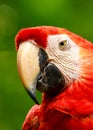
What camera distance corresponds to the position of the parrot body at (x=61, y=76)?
89.8 inches

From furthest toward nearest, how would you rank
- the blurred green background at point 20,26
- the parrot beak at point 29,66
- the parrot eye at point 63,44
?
the blurred green background at point 20,26, the parrot eye at point 63,44, the parrot beak at point 29,66

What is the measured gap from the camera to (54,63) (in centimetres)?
234

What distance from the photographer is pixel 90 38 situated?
12.3 feet

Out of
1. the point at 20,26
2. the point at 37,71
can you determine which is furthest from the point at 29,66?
the point at 20,26

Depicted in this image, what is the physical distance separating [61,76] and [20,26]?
164 cm

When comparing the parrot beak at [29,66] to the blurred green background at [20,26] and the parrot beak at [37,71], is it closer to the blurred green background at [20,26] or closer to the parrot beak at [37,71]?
the parrot beak at [37,71]

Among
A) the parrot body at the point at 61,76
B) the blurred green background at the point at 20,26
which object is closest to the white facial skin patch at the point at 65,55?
the parrot body at the point at 61,76

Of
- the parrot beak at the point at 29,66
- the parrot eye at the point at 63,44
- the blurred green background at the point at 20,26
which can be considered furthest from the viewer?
the blurred green background at the point at 20,26

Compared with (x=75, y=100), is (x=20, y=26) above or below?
above

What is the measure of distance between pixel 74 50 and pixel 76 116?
0.83ft

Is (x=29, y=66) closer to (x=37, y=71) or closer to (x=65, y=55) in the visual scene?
(x=37, y=71)

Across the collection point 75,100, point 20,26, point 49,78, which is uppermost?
point 20,26

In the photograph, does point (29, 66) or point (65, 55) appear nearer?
point (29, 66)

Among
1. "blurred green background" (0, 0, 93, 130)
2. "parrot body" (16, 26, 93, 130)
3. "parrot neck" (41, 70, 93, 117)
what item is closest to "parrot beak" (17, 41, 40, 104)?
→ "parrot body" (16, 26, 93, 130)
